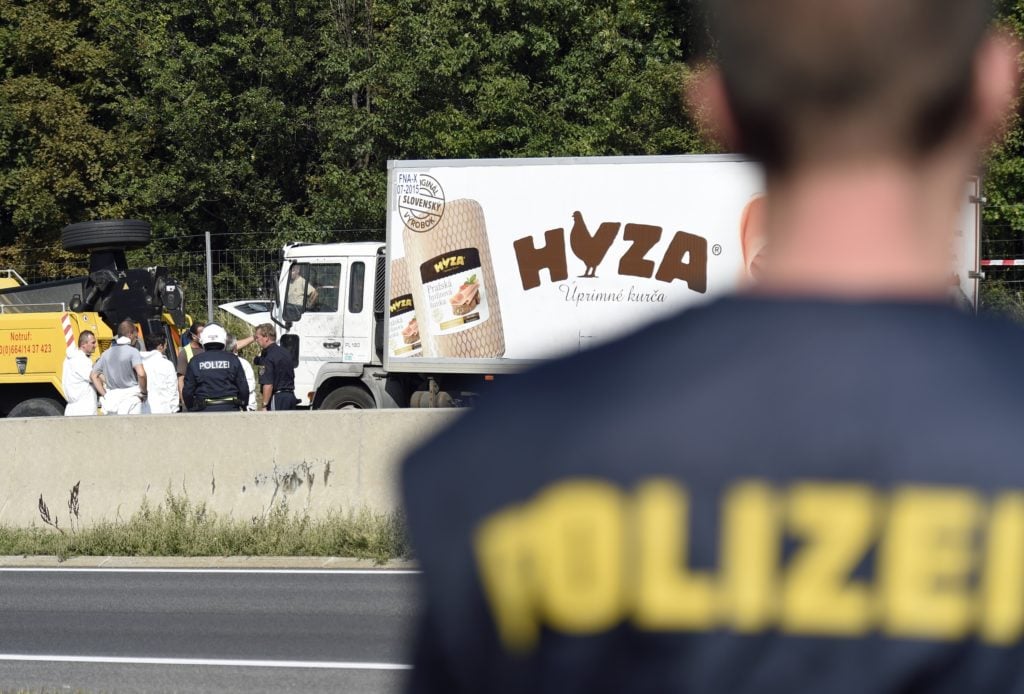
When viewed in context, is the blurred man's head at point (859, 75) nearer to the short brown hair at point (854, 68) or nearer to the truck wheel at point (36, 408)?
the short brown hair at point (854, 68)

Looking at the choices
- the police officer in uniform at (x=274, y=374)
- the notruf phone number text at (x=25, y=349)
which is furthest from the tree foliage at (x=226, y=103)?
the police officer in uniform at (x=274, y=374)

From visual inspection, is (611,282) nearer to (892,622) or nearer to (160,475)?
(160,475)

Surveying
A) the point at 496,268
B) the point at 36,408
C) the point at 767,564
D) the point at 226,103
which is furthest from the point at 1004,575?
the point at 226,103

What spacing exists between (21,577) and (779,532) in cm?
1152

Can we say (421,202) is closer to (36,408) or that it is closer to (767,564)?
(36,408)

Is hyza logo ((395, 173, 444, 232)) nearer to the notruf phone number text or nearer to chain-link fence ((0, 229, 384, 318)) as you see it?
the notruf phone number text

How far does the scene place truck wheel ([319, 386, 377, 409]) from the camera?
A: 19.2m

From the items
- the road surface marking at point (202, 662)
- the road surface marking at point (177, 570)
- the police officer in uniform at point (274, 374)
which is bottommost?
the road surface marking at point (177, 570)

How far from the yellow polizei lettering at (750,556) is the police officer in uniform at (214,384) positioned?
13726mm

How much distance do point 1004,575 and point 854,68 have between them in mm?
406

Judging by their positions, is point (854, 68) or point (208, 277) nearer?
point (854, 68)

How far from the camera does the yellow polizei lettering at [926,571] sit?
1.09 metres

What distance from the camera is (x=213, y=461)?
497 inches

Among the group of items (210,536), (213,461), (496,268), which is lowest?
(210,536)
